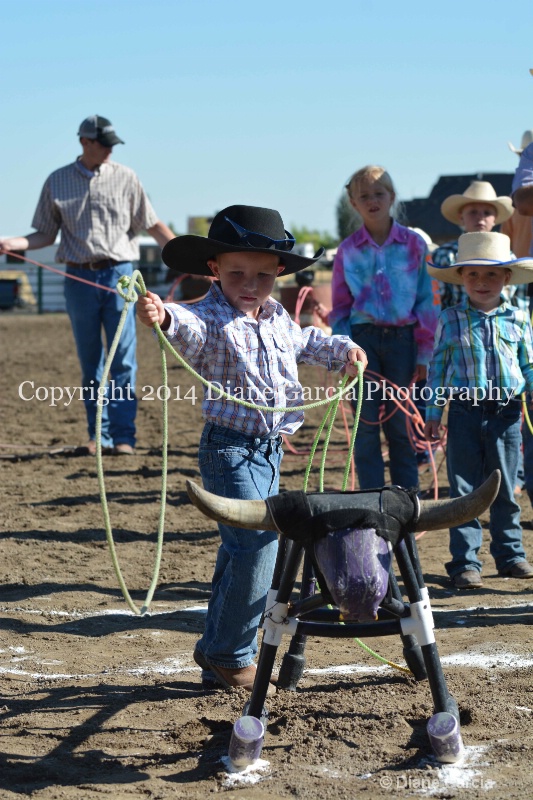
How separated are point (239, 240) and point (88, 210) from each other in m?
5.00

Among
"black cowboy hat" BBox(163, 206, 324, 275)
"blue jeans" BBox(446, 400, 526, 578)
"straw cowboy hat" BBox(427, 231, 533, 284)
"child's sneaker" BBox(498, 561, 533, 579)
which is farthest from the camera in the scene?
"child's sneaker" BBox(498, 561, 533, 579)

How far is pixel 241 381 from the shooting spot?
12.3ft

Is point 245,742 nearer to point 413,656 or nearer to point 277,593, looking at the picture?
point 277,593

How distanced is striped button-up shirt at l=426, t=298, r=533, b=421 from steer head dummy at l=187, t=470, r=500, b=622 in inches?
80.7

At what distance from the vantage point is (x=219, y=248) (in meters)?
3.70

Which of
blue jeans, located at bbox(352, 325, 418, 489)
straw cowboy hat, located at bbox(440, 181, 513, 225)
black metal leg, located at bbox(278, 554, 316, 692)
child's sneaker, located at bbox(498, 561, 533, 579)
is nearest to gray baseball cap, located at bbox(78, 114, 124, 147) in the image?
straw cowboy hat, located at bbox(440, 181, 513, 225)

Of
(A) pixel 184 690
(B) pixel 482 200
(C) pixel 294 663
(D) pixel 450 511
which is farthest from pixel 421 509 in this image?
(B) pixel 482 200

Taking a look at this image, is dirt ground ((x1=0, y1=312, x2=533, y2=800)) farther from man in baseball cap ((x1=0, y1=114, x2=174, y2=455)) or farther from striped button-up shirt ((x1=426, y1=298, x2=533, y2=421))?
man in baseball cap ((x1=0, y1=114, x2=174, y2=455))

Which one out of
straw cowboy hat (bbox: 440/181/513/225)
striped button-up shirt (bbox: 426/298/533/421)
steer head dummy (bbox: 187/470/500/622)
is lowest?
steer head dummy (bbox: 187/470/500/622)

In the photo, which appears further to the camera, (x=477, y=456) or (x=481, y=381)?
(x=477, y=456)

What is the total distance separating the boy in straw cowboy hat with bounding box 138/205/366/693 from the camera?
12.2ft

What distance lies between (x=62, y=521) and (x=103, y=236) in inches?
105

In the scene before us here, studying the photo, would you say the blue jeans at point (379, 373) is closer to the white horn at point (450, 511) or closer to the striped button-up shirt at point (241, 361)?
the striped button-up shirt at point (241, 361)

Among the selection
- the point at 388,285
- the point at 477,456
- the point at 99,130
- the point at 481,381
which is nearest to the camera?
the point at 481,381
